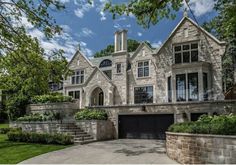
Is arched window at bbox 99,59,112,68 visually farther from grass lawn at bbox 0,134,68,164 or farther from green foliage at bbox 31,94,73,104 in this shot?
grass lawn at bbox 0,134,68,164

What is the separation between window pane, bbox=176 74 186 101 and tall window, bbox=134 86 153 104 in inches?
144

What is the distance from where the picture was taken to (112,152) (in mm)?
14016

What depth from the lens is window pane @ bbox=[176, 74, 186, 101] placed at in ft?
73.9

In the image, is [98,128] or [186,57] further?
[186,57]

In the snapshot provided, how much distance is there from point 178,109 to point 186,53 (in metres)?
6.68

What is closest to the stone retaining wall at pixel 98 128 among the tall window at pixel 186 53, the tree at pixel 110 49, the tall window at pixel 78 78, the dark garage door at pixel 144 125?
the dark garage door at pixel 144 125

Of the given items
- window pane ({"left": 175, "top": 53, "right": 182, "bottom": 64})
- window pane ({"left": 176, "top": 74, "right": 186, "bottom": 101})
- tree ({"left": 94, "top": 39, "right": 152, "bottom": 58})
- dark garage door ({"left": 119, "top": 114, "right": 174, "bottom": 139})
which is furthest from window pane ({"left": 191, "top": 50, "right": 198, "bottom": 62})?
tree ({"left": 94, "top": 39, "right": 152, "bottom": 58})

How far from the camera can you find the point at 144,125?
20.7 m

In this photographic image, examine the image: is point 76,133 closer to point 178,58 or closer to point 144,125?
point 144,125

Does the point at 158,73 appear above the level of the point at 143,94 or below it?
above

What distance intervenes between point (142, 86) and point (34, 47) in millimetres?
13553

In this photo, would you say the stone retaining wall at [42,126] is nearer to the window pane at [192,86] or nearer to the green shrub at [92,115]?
the green shrub at [92,115]

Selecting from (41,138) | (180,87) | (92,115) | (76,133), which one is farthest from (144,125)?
(41,138)

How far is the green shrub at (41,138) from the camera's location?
1718 cm
